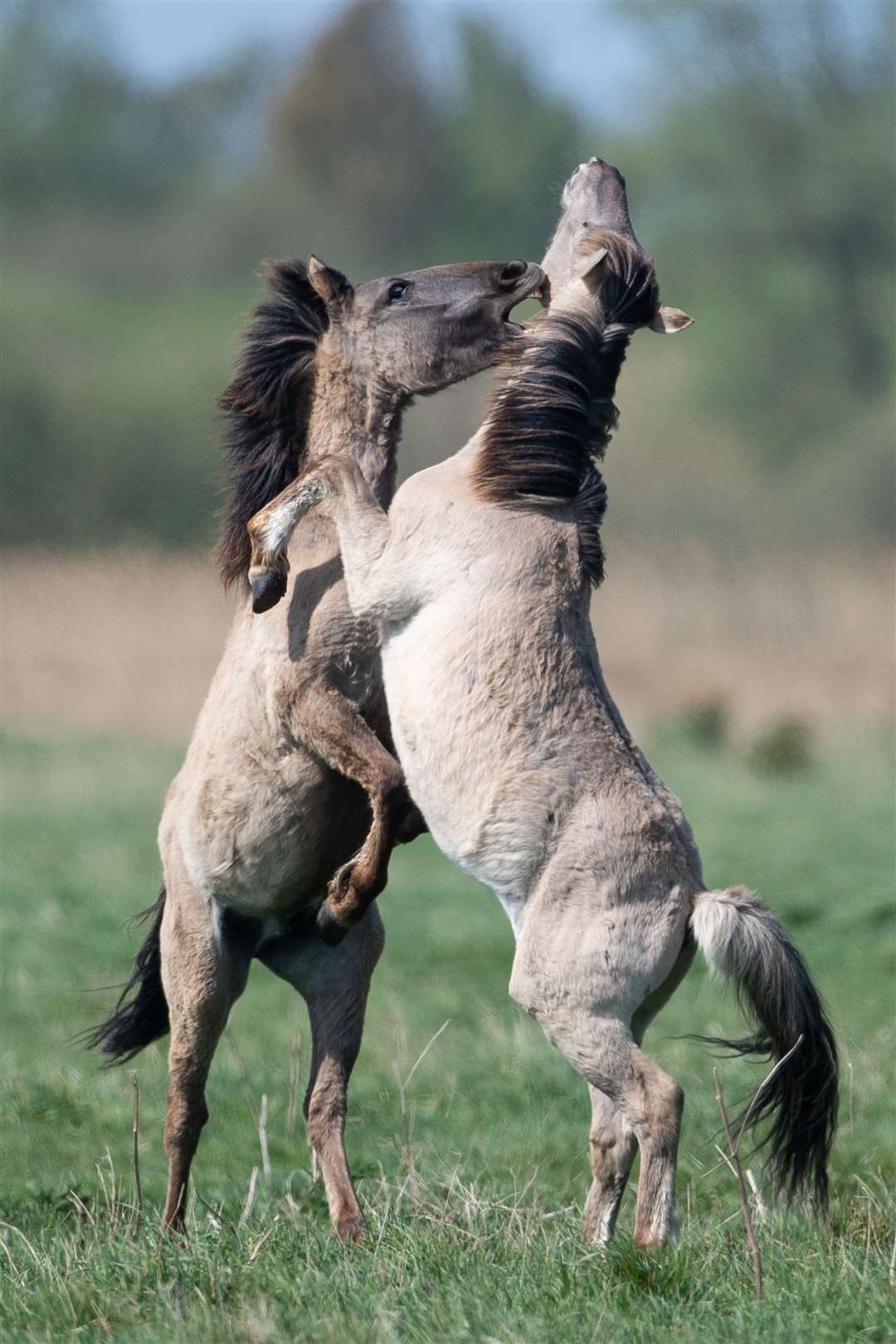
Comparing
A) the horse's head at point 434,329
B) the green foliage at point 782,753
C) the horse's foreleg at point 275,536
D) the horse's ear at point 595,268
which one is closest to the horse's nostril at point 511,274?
the horse's head at point 434,329

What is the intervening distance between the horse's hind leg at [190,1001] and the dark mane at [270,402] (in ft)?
3.42

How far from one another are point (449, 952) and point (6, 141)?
36362mm

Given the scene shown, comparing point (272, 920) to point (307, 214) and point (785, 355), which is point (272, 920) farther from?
point (785, 355)

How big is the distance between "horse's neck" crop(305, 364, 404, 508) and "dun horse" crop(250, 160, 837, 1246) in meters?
0.28

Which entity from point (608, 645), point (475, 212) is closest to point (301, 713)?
point (608, 645)

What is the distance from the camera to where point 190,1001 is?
5449 millimetres

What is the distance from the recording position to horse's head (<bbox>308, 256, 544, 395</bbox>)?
5.43 meters

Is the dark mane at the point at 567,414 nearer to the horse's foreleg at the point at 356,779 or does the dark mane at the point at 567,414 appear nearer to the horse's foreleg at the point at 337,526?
the horse's foreleg at the point at 337,526

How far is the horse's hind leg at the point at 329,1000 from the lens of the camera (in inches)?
212

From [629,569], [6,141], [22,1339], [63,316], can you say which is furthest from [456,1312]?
[6,141]

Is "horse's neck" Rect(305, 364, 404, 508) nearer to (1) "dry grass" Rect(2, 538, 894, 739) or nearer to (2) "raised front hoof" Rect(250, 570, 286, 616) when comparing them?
(2) "raised front hoof" Rect(250, 570, 286, 616)

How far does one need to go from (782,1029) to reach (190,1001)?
1.85 meters

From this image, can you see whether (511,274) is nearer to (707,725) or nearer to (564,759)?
(564,759)

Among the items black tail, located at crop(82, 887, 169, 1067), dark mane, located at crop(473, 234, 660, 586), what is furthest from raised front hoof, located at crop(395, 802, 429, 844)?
black tail, located at crop(82, 887, 169, 1067)
